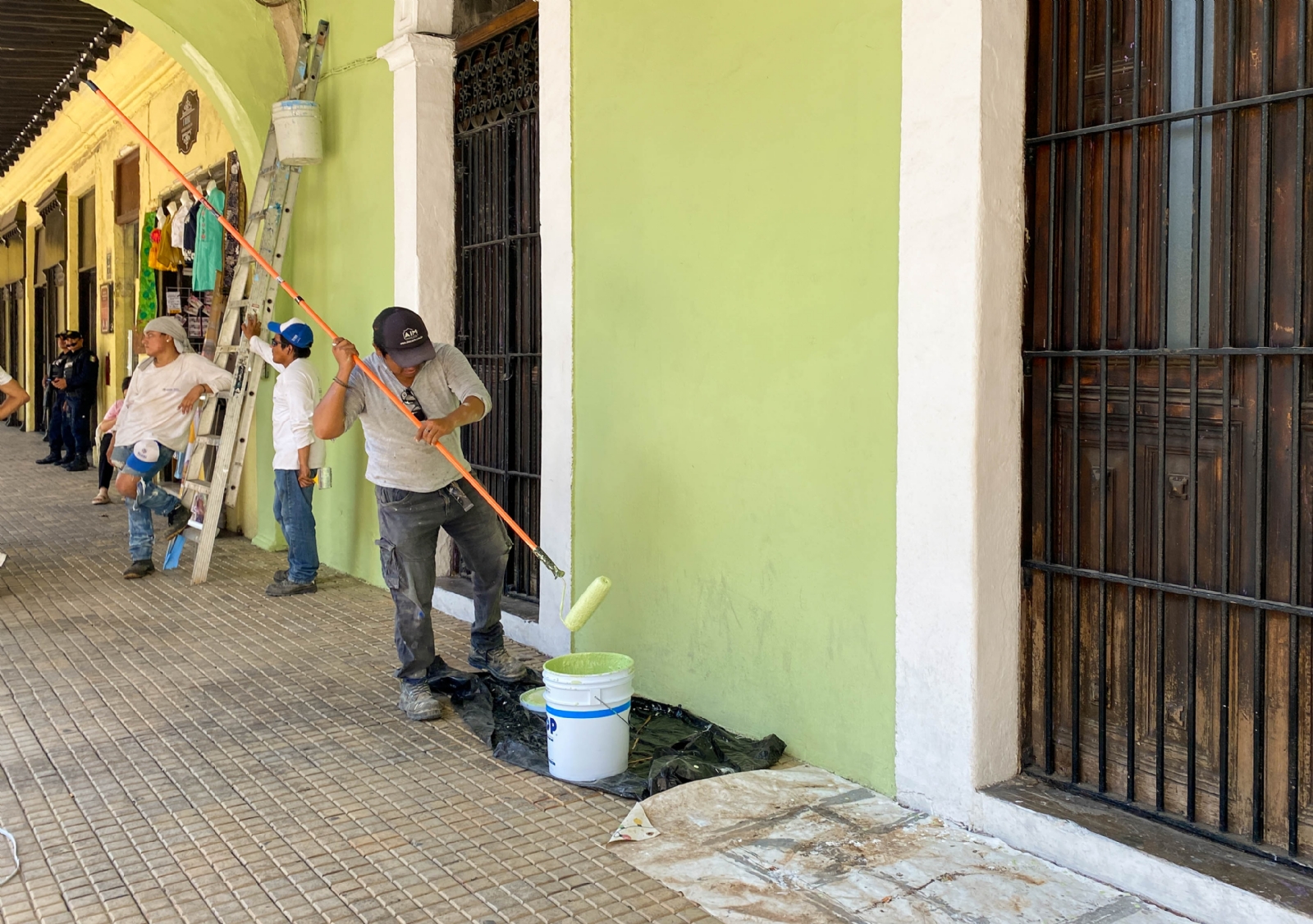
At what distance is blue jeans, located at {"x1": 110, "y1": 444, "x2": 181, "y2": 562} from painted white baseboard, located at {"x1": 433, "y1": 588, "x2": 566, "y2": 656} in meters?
2.26

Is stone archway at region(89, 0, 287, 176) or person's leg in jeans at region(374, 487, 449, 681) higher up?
stone archway at region(89, 0, 287, 176)

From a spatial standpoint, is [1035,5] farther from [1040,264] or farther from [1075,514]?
[1075,514]

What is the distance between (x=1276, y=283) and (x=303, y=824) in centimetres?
329

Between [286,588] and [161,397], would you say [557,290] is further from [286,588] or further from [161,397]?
[161,397]

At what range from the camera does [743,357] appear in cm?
442

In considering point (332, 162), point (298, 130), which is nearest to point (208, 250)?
point (332, 162)

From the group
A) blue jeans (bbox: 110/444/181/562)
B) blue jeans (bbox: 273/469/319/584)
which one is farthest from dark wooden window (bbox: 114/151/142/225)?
blue jeans (bbox: 273/469/319/584)

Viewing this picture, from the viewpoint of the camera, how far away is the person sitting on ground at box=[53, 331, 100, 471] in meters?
14.6

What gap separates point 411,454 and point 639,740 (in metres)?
1.55

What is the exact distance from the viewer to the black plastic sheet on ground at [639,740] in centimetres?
410

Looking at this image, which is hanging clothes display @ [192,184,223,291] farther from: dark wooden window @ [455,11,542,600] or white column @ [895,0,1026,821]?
white column @ [895,0,1026,821]

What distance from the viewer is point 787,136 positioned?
4.17 m

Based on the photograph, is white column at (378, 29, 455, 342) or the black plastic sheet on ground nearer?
the black plastic sheet on ground

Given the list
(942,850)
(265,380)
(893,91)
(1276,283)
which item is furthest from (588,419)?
(265,380)
